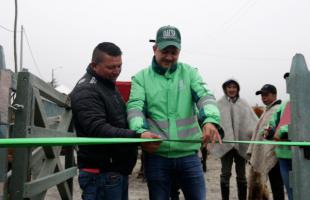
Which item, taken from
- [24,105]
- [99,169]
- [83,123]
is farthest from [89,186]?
[24,105]

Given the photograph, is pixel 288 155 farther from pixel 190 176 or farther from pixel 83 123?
pixel 83 123

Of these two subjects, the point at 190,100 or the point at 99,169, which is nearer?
the point at 99,169

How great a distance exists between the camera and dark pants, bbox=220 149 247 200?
16.7 ft

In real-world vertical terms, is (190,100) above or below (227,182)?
above

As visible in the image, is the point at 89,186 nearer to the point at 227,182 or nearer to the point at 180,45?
the point at 180,45

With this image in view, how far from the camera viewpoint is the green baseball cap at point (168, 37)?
2.55 m

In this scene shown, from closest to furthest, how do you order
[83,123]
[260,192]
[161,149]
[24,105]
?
1. [24,105]
2. [83,123]
3. [161,149]
4. [260,192]

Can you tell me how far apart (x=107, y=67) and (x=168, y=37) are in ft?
1.52

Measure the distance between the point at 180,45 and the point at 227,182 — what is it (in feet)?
9.84

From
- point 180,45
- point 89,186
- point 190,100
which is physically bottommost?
point 89,186

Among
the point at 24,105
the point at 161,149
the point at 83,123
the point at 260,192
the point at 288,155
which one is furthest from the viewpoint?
the point at 260,192

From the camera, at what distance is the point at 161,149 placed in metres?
2.48

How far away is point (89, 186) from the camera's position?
233cm

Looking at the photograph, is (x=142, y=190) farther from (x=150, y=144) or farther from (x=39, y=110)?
(x=150, y=144)
